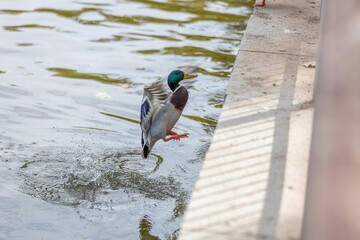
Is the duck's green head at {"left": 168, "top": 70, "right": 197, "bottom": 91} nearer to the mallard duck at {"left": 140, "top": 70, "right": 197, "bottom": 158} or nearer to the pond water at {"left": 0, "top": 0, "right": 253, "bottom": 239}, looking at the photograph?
the mallard duck at {"left": 140, "top": 70, "right": 197, "bottom": 158}

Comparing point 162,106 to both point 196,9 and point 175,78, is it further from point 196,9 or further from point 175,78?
point 196,9

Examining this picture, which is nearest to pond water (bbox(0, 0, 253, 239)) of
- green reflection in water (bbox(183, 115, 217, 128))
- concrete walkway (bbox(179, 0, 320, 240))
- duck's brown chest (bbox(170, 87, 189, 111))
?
green reflection in water (bbox(183, 115, 217, 128))

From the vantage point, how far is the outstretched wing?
15.5 ft

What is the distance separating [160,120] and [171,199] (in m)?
0.54

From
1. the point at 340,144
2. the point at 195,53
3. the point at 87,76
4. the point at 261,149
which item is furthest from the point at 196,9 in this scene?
the point at 340,144

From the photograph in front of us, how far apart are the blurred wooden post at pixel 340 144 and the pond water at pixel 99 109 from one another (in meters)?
3.56

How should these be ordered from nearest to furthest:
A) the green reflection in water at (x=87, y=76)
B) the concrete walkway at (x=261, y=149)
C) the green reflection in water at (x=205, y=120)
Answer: the concrete walkway at (x=261, y=149) < the green reflection in water at (x=205, y=120) < the green reflection in water at (x=87, y=76)

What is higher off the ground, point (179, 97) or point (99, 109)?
point (179, 97)

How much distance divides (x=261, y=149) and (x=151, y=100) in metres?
1.31

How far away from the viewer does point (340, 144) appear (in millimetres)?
863

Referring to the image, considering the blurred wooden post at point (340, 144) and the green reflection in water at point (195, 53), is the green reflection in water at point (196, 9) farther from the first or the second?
the blurred wooden post at point (340, 144)

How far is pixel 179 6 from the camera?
9703 millimetres

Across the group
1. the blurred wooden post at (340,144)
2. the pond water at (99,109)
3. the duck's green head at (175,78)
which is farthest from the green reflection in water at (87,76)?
the blurred wooden post at (340,144)

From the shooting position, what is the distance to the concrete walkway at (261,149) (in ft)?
9.04
